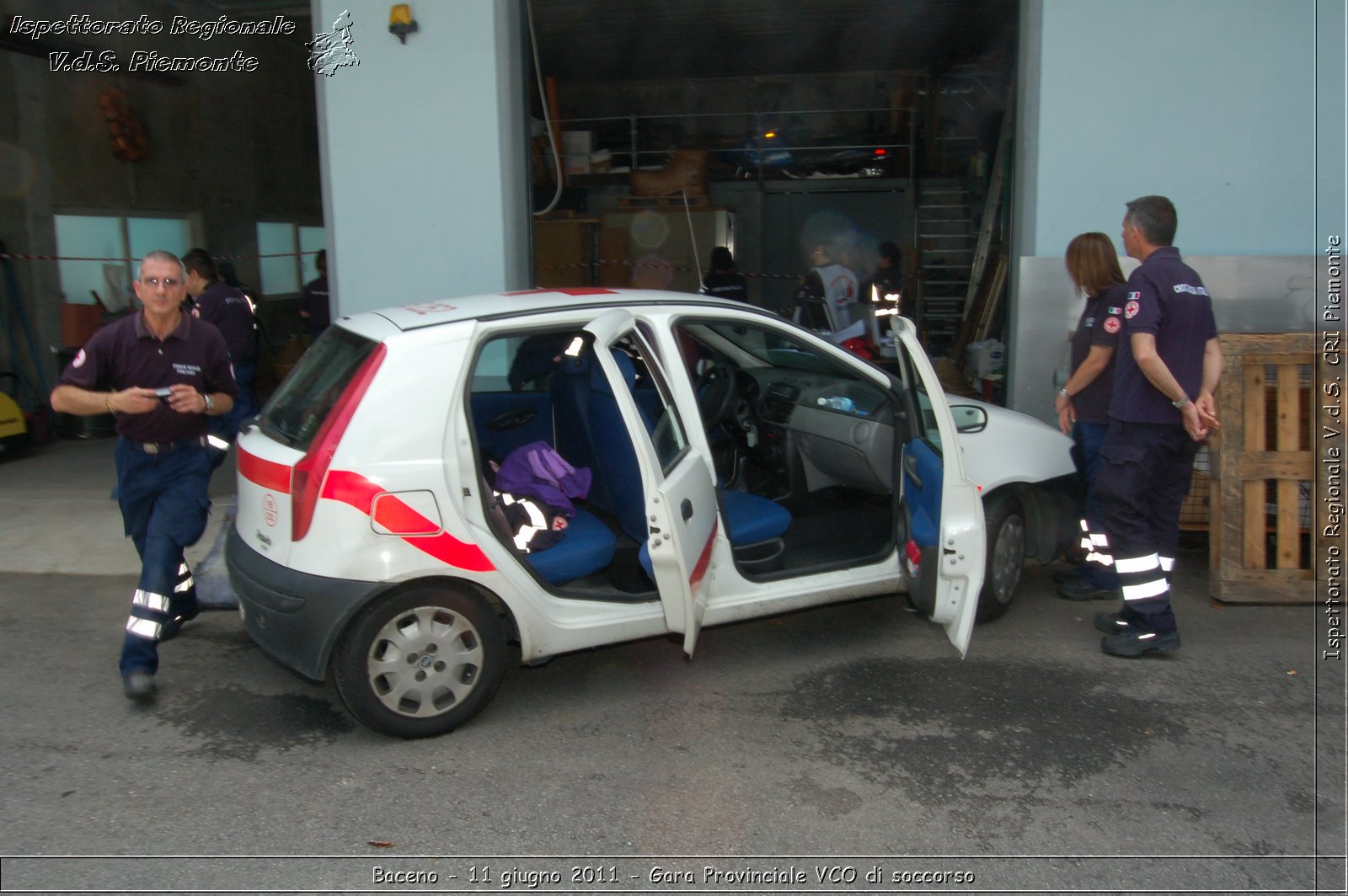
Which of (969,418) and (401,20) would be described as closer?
(969,418)

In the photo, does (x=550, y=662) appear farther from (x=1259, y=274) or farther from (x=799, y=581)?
(x=1259, y=274)

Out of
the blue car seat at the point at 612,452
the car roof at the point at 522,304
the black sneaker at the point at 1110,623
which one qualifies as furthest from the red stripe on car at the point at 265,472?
the black sneaker at the point at 1110,623

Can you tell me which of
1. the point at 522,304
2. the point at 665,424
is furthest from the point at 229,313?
the point at 665,424

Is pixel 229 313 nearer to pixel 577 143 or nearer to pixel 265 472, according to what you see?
pixel 265 472

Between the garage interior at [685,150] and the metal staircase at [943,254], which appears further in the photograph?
the metal staircase at [943,254]

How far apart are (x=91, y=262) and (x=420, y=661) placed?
392 inches

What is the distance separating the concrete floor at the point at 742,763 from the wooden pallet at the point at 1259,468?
24 centimetres

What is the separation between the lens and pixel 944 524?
13.6 ft

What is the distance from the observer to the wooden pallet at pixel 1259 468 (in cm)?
526

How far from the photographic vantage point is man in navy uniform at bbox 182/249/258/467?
22.1ft

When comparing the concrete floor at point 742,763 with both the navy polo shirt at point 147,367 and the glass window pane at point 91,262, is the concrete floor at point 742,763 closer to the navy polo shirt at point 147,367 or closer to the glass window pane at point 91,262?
the navy polo shirt at point 147,367

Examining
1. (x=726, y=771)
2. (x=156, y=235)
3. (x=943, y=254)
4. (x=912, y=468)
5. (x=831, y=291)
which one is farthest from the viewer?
(x=943, y=254)

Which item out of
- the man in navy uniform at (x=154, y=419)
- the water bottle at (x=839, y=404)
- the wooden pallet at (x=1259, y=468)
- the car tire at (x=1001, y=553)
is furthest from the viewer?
the wooden pallet at (x=1259, y=468)

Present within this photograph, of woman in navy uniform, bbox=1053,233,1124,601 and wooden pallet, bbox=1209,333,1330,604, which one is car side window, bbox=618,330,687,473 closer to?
woman in navy uniform, bbox=1053,233,1124,601
